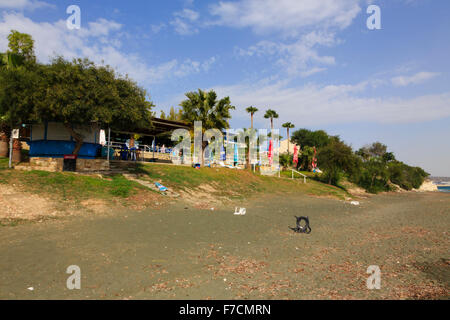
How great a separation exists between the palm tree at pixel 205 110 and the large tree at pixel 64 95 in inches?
549

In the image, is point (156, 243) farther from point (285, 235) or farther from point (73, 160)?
point (73, 160)

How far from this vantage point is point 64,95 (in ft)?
51.0

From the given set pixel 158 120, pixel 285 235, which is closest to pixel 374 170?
pixel 158 120

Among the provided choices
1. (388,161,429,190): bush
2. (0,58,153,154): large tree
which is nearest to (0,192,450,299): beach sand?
(0,58,153,154): large tree

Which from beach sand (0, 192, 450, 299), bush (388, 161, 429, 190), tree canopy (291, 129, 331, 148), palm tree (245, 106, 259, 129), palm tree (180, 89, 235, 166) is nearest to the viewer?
beach sand (0, 192, 450, 299)

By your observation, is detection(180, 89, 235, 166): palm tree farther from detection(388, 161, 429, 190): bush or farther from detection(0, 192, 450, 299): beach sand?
detection(388, 161, 429, 190): bush

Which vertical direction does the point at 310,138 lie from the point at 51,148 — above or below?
above

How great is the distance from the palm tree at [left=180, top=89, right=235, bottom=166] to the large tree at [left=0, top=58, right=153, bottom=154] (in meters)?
13.9

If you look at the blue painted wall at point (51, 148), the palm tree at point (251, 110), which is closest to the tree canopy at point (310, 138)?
the palm tree at point (251, 110)

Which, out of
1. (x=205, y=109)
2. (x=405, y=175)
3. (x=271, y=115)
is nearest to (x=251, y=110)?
(x=271, y=115)

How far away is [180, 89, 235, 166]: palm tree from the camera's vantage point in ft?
104

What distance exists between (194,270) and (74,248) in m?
3.99

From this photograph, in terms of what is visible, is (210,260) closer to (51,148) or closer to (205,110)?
(51,148)

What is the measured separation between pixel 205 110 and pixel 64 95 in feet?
59.6
